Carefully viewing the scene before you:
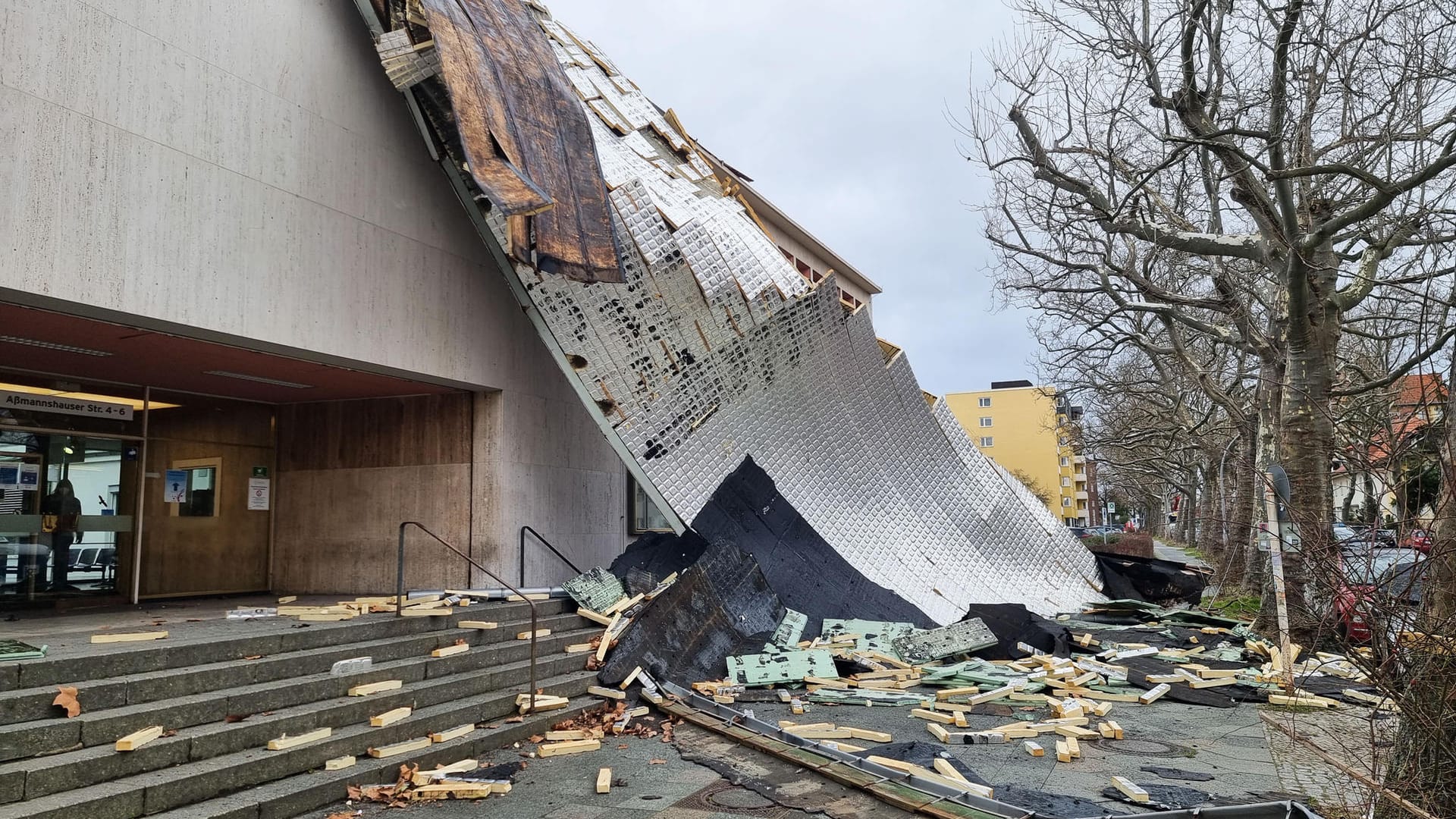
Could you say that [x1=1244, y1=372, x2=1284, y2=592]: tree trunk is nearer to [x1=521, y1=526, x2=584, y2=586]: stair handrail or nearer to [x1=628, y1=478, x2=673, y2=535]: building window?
[x1=628, y1=478, x2=673, y2=535]: building window

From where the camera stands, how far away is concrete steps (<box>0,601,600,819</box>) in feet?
17.3

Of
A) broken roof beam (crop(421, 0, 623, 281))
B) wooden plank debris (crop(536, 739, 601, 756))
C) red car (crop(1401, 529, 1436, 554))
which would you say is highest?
broken roof beam (crop(421, 0, 623, 281))

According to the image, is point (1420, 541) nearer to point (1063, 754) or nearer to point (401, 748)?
point (1063, 754)

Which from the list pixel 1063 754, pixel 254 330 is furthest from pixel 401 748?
pixel 1063 754

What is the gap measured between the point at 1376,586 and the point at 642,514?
11978 mm

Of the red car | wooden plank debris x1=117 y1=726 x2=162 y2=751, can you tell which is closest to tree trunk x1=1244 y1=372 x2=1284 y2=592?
the red car

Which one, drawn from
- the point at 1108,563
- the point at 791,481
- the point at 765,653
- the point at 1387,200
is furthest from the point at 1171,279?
the point at 765,653

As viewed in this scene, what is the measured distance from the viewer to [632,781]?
21.6 ft

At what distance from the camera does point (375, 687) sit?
7.43 meters

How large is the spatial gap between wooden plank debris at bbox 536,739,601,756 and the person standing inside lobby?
648 centimetres

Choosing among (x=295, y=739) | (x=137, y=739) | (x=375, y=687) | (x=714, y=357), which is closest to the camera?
(x=137, y=739)

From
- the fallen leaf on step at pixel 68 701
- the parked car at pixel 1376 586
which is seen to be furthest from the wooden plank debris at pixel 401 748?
the parked car at pixel 1376 586

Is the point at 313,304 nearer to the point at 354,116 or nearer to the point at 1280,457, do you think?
the point at 354,116

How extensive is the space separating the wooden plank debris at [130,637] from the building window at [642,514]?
7.80m
